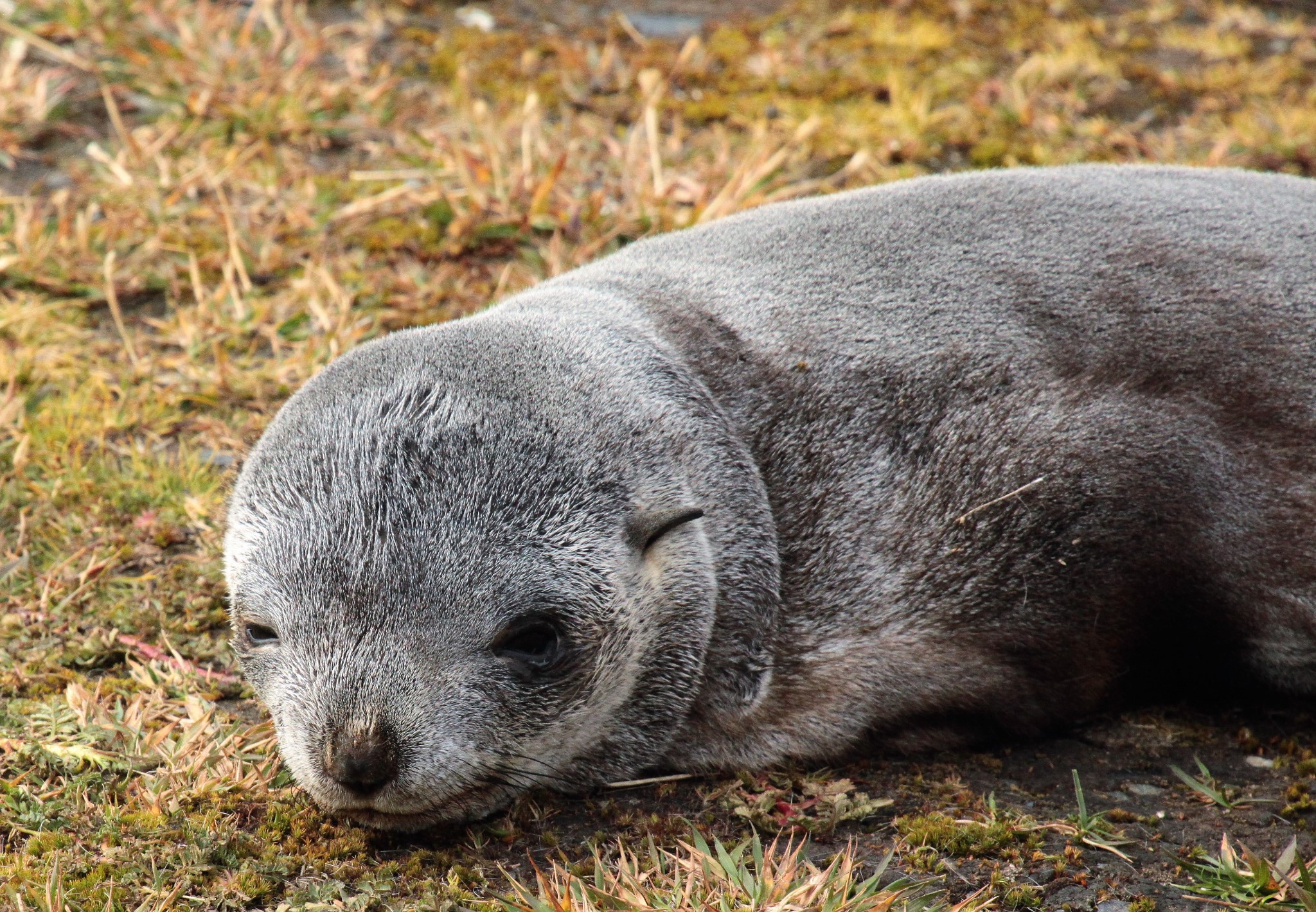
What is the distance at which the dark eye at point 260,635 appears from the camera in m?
3.76

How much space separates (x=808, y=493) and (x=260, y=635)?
1.72m

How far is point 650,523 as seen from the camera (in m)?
3.90

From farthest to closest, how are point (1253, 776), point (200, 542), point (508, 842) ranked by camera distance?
point (200, 542) → point (1253, 776) → point (508, 842)

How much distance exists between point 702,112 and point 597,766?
5.27 meters

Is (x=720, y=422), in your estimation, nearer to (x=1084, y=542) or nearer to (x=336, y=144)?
(x=1084, y=542)

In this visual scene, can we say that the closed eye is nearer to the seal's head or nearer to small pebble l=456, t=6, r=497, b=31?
the seal's head

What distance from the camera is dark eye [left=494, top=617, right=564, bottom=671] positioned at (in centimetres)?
365

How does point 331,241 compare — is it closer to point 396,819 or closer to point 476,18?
point 476,18

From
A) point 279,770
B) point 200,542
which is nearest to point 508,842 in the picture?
point 279,770

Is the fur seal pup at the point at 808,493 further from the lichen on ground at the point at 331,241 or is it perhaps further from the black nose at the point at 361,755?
the lichen on ground at the point at 331,241

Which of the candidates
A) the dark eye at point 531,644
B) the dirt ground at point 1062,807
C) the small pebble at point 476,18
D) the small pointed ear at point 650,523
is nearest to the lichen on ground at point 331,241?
the dirt ground at point 1062,807

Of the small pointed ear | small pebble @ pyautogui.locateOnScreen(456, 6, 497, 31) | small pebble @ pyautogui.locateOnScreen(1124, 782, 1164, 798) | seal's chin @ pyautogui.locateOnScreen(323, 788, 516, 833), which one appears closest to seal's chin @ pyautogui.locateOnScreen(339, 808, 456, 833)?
seal's chin @ pyautogui.locateOnScreen(323, 788, 516, 833)

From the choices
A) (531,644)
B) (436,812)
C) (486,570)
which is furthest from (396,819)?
(486,570)

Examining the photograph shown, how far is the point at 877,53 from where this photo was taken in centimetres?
912
